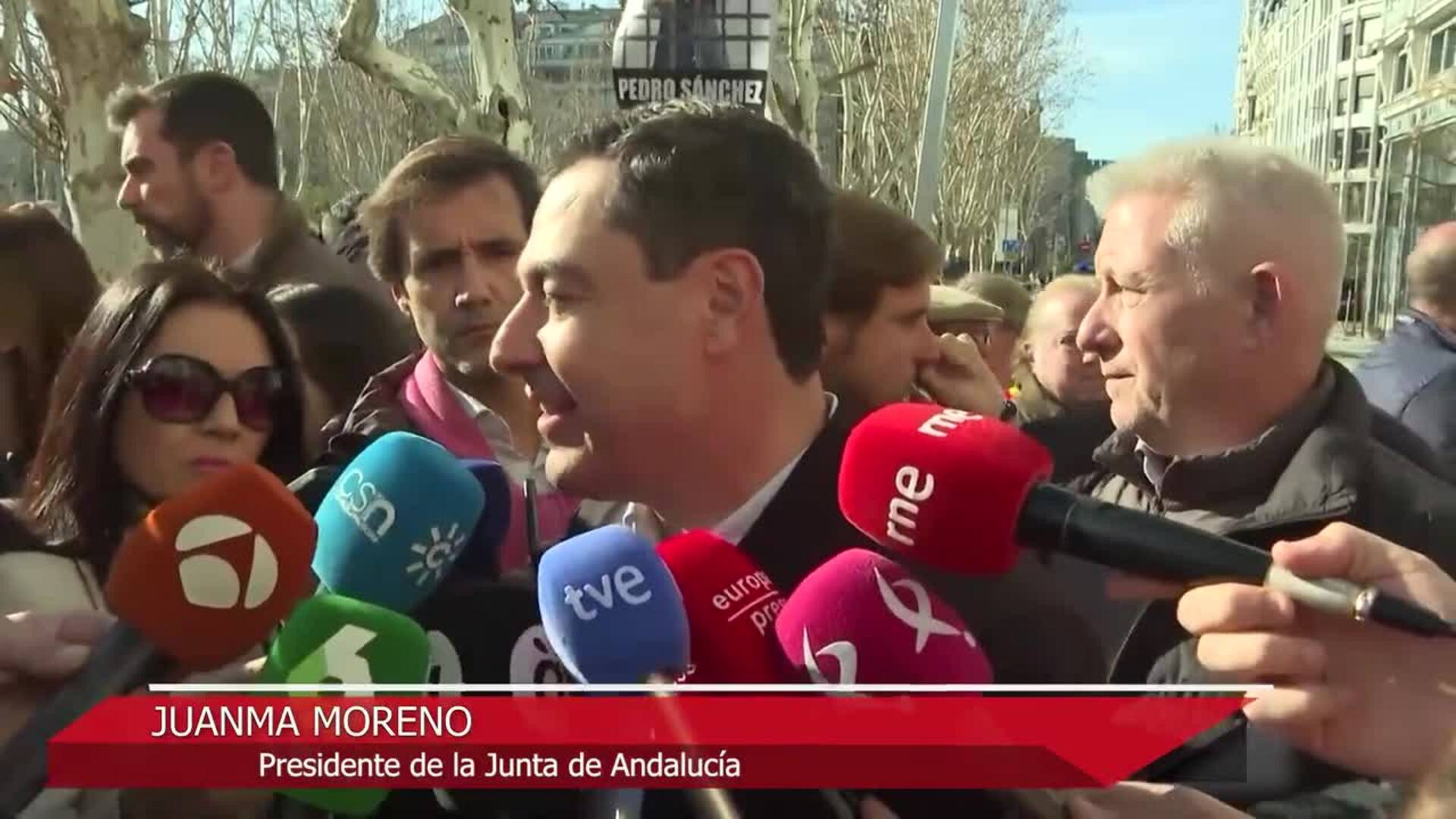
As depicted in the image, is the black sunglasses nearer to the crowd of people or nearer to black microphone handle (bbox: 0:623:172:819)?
the crowd of people

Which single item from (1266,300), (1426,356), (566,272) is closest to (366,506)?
(566,272)

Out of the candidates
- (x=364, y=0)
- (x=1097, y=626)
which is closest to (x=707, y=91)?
(x=1097, y=626)

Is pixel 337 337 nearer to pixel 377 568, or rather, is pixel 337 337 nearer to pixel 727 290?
pixel 377 568

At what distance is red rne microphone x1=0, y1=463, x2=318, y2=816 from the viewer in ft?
4.64

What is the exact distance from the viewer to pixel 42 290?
2.62 metres

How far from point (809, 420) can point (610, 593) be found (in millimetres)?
376

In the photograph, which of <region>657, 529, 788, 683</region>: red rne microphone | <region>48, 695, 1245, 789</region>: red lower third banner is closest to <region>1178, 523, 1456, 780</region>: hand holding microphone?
<region>48, 695, 1245, 789</region>: red lower third banner

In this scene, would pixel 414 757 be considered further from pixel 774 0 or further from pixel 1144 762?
pixel 774 0

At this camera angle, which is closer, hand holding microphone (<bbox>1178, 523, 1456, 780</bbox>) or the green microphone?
hand holding microphone (<bbox>1178, 523, 1456, 780</bbox>)

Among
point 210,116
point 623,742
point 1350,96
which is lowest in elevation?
point 623,742

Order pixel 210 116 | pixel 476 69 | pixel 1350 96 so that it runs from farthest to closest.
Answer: pixel 1350 96 → pixel 476 69 → pixel 210 116

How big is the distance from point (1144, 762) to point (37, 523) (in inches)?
53.0

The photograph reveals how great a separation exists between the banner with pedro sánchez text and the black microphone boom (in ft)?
13.8

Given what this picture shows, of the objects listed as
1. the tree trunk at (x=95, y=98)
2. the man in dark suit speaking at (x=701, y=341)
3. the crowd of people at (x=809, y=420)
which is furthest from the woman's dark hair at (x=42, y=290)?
the tree trunk at (x=95, y=98)
